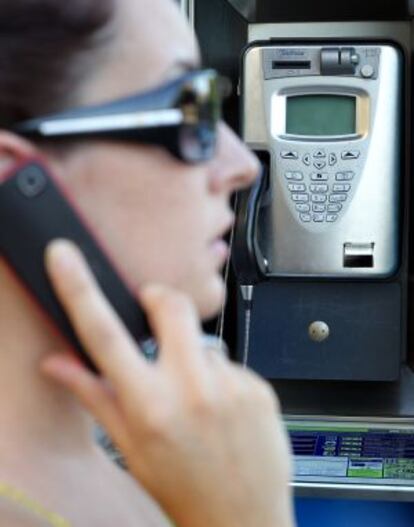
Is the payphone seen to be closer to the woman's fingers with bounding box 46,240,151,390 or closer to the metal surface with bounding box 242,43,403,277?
the metal surface with bounding box 242,43,403,277

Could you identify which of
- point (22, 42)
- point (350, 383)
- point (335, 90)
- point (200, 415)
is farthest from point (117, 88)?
point (350, 383)

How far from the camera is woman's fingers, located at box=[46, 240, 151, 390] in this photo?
25.0 inches

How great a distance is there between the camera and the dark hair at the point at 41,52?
0.67 meters

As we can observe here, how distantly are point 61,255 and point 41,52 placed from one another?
0.15 metres

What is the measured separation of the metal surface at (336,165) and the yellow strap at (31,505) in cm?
91

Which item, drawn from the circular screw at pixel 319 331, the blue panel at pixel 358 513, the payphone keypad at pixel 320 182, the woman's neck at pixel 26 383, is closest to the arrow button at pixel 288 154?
the payphone keypad at pixel 320 182

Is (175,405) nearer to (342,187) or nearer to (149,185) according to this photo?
(149,185)

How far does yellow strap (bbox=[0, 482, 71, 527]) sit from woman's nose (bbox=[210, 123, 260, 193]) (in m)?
0.28

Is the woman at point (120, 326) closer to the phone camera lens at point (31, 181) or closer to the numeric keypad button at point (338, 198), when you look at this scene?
the phone camera lens at point (31, 181)

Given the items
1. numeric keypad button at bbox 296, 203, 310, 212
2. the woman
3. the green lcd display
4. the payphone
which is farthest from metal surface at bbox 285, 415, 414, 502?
the woman

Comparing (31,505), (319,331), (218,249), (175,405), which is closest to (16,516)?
(31,505)

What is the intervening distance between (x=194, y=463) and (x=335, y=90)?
1015 mm

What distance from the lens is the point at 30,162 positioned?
0.65 meters

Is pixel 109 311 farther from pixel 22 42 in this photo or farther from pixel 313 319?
pixel 313 319
